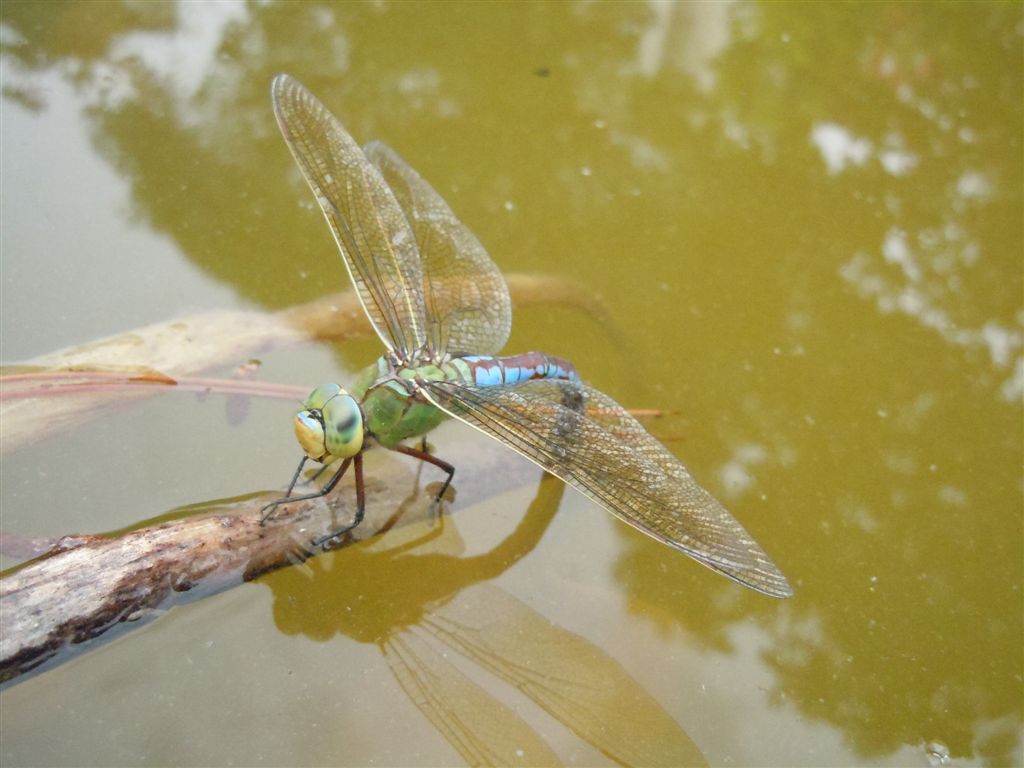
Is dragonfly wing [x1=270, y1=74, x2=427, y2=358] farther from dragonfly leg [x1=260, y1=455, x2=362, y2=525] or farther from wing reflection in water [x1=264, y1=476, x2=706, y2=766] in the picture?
wing reflection in water [x1=264, y1=476, x2=706, y2=766]

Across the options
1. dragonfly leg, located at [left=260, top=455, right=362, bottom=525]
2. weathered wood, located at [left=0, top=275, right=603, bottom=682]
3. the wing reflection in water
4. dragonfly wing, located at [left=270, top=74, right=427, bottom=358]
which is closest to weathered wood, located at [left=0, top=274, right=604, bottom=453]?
weathered wood, located at [left=0, top=275, right=603, bottom=682]

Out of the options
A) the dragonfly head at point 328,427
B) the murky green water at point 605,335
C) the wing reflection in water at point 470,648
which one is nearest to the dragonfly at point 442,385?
the dragonfly head at point 328,427

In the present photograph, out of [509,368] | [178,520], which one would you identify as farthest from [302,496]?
[509,368]

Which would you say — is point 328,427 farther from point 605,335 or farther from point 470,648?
point 605,335

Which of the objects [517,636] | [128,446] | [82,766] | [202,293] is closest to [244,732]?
[82,766]

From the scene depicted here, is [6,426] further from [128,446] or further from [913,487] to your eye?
[913,487]

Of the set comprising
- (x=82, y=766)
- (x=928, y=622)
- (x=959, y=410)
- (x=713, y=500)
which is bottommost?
(x=82, y=766)

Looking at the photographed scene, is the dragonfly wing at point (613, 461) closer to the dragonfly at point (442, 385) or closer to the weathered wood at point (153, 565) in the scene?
the dragonfly at point (442, 385)

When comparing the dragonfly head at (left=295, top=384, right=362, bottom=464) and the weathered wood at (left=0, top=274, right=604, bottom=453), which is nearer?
the dragonfly head at (left=295, top=384, right=362, bottom=464)

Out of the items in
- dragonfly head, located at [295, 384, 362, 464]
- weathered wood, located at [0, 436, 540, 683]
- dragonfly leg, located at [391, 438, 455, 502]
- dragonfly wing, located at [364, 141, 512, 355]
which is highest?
dragonfly wing, located at [364, 141, 512, 355]
